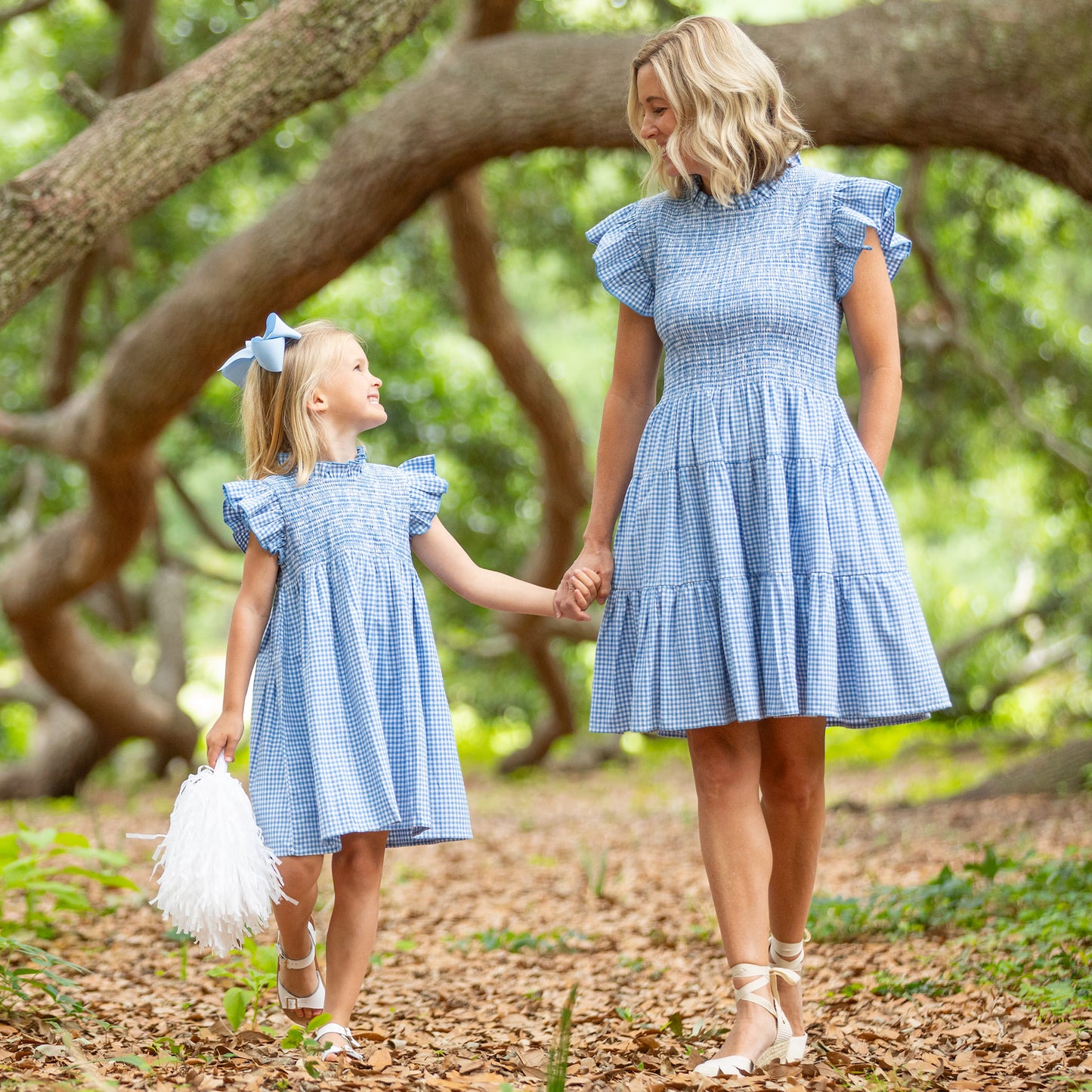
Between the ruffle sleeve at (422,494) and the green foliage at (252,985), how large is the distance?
95cm

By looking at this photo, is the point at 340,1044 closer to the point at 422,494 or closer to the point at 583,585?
the point at 583,585

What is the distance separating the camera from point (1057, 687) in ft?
37.5

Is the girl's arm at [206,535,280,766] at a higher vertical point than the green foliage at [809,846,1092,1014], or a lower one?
higher

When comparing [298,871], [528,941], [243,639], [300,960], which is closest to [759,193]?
[243,639]

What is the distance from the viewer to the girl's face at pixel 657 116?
7.95 ft

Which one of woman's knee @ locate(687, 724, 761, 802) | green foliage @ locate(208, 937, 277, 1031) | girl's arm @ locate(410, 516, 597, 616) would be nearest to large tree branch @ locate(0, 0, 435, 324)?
girl's arm @ locate(410, 516, 597, 616)

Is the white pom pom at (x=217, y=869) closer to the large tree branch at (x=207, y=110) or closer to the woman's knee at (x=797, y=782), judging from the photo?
the woman's knee at (x=797, y=782)

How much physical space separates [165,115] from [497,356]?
367 cm

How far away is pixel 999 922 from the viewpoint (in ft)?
10.8

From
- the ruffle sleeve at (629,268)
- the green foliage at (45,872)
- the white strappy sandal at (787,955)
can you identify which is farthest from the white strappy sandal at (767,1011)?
the green foliage at (45,872)

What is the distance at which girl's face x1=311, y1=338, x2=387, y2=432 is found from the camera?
2.53m

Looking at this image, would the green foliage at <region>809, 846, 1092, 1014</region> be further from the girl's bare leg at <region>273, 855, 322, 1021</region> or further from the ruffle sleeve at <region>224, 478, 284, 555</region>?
the ruffle sleeve at <region>224, 478, 284, 555</region>

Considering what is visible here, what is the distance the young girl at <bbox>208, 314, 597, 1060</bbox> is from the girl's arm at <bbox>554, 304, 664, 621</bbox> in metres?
0.10

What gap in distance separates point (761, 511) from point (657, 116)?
2.65 feet
